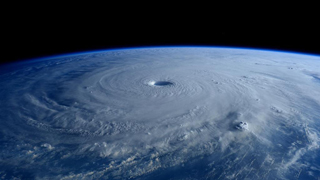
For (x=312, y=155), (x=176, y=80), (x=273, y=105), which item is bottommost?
(x=312, y=155)

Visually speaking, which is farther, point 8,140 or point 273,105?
point 273,105

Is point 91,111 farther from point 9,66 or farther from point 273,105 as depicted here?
point 9,66

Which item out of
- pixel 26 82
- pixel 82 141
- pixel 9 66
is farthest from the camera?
pixel 9 66

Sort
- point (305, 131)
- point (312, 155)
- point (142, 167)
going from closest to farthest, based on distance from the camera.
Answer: point (142, 167), point (312, 155), point (305, 131)

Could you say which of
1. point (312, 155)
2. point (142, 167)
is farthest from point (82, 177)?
point (312, 155)

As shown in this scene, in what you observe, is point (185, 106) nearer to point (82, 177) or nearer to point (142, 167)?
point (142, 167)

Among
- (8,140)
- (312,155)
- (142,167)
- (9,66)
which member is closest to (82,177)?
(142,167)

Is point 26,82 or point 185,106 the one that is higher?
Answer: point 26,82
